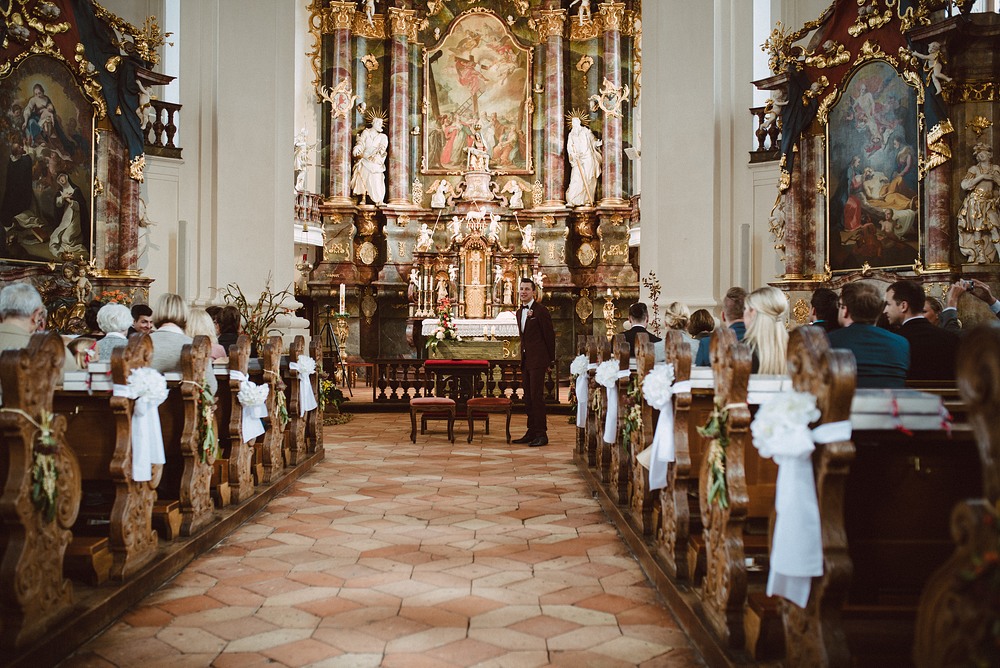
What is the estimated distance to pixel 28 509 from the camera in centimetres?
319

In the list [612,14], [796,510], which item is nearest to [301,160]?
[612,14]

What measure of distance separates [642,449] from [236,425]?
2634mm

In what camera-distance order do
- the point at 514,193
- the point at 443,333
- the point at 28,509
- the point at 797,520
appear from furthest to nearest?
the point at 514,193 → the point at 443,333 → the point at 28,509 → the point at 797,520

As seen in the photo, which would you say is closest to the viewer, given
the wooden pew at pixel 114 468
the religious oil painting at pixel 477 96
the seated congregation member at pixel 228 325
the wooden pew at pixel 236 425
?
the wooden pew at pixel 114 468

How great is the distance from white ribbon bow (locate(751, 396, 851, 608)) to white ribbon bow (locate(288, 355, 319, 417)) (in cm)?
566

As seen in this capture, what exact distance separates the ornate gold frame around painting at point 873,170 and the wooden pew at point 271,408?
7063 mm

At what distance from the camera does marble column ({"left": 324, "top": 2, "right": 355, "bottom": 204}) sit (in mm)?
18797

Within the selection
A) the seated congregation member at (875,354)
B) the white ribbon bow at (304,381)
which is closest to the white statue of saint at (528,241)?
the white ribbon bow at (304,381)

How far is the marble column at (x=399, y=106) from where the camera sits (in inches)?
751

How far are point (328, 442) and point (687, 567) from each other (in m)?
6.33

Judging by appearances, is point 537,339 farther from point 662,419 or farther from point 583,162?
point 583,162

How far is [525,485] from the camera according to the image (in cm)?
712

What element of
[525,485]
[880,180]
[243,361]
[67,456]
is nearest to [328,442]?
[525,485]

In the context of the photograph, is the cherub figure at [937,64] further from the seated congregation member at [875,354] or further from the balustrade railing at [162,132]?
the balustrade railing at [162,132]
